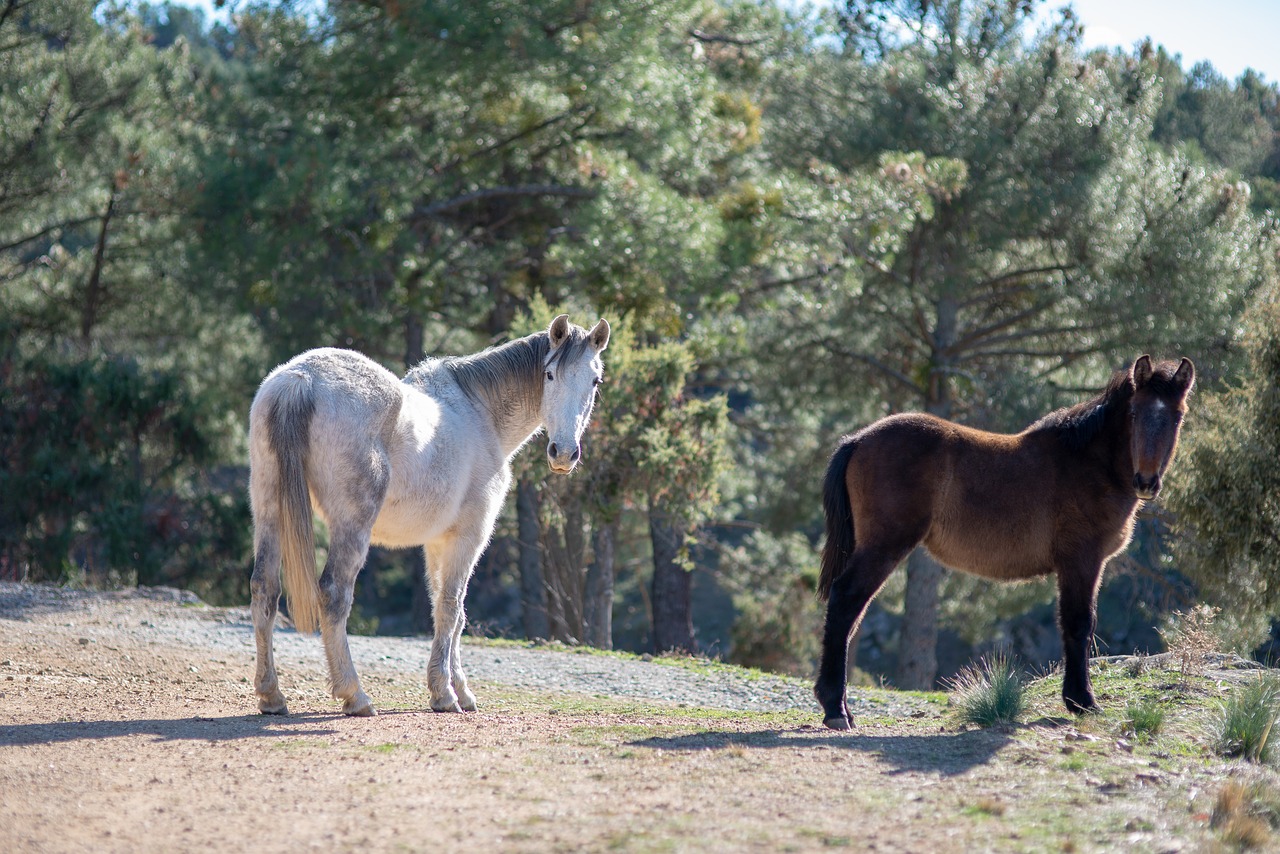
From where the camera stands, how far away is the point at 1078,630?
271 inches

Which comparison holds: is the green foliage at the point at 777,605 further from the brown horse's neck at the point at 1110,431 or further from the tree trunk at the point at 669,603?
the brown horse's neck at the point at 1110,431

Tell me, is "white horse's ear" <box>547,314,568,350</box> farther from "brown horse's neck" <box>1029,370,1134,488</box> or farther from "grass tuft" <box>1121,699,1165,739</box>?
"grass tuft" <box>1121,699,1165,739</box>

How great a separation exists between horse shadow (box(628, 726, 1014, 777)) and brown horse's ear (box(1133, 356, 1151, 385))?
226cm

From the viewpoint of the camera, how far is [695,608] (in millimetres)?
36750

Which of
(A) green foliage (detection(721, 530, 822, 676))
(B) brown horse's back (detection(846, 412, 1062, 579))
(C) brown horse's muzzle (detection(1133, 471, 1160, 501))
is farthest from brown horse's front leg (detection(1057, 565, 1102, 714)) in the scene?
(A) green foliage (detection(721, 530, 822, 676))

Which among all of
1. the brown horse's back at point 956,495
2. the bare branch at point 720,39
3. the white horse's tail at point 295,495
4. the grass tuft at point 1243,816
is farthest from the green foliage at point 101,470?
the grass tuft at point 1243,816

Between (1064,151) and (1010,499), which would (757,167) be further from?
(1010,499)

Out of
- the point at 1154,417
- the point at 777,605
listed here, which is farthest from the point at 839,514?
the point at 777,605

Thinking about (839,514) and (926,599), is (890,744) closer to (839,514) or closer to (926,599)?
(839,514)

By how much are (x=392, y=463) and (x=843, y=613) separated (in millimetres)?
2874

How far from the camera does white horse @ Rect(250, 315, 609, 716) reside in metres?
6.49

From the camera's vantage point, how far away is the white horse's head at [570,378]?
727cm

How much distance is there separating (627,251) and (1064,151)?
6.26 m

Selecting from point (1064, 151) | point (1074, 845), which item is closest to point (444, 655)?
point (1074, 845)
